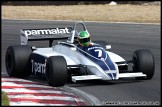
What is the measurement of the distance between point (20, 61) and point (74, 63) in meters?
1.37

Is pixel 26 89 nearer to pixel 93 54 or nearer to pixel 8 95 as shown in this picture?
pixel 8 95

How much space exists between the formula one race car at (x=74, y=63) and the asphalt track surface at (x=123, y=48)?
0.23 m

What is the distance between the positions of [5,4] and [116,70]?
39.7 m

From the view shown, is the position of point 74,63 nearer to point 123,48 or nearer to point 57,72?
point 57,72

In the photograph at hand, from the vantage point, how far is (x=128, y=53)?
712 inches

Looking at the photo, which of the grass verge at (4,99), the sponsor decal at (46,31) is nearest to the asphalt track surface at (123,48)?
the sponsor decal at (46,31)

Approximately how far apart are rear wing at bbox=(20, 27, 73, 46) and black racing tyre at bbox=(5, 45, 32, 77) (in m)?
1.13

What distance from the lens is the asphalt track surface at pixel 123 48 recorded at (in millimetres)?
10961

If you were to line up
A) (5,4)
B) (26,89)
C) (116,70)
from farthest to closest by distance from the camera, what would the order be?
(5,4) < (116,70) < (26,89)

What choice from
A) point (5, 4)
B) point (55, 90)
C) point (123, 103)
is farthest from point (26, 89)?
point (5, 4)

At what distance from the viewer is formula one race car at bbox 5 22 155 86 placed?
11.9 metres

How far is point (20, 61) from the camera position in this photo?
13.4 meters

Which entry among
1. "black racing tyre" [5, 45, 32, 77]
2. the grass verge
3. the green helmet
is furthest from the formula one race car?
the grass verge

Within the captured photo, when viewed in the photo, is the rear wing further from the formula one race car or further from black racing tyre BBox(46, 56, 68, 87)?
black racing tyre BBox(46, 56, 68, 87)
